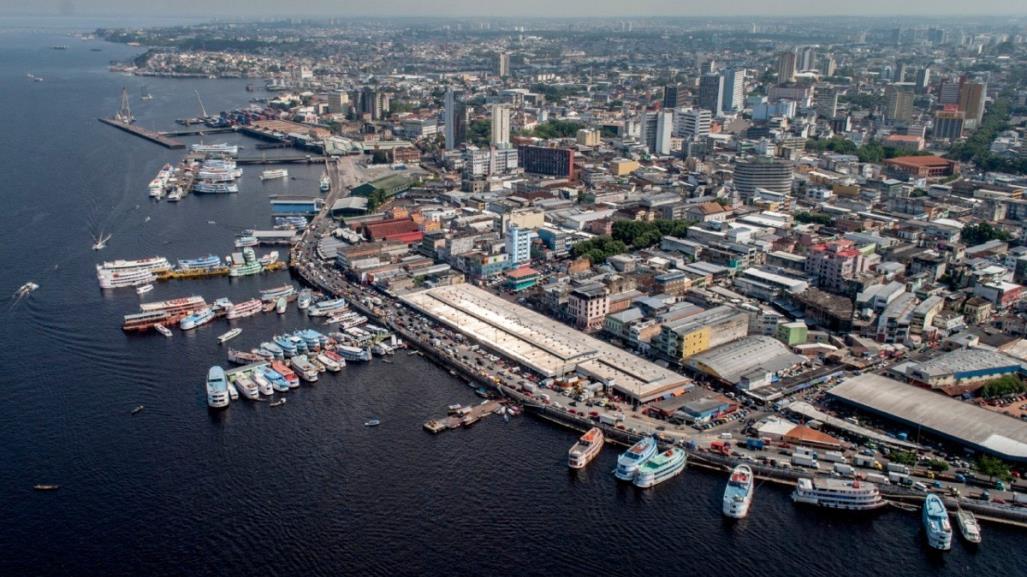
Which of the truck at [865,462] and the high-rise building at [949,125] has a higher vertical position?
the high-rise building at [949,125]

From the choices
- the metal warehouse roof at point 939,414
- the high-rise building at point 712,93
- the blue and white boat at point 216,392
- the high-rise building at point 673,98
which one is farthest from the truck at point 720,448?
the high-rise building at point 712,93

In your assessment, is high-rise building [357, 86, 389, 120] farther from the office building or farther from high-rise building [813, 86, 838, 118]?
high-rise building [813, 86, 838, 118]

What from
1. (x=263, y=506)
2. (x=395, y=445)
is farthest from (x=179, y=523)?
(x=395, y=445)

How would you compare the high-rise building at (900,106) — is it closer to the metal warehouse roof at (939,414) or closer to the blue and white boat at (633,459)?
the metal warehouse roof at (939,414)

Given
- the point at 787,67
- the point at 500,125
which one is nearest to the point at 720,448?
the point at 500,125

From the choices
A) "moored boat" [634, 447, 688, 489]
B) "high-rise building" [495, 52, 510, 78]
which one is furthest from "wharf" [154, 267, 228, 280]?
"high-rise building" [495, 52, 510, 78]

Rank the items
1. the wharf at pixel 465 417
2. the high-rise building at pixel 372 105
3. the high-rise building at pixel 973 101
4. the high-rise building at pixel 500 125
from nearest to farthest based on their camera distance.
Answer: the wharf at pixel 465 417 < the high-rise building at pixel 500 125 < the high-rise building at pixel 973 101 < the high-rise building at pixel 372 105

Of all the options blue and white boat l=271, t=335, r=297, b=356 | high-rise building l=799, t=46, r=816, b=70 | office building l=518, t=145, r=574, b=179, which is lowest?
blue and white boat l=271, t=335, r=297, b=356
